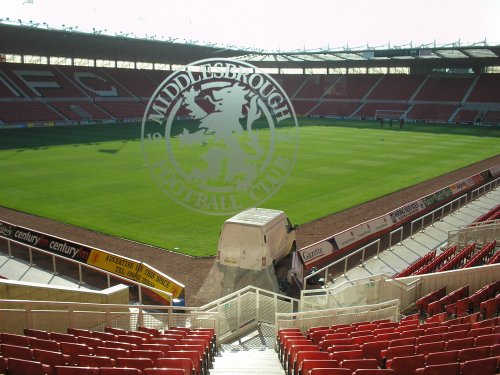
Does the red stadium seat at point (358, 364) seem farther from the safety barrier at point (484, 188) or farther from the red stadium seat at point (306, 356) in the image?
the safety barrier at point (484, 188)

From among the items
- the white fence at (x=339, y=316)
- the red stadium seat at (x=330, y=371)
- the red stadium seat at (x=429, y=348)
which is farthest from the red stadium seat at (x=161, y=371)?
the white fence at (x=339, y=316)

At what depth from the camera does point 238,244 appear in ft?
48.6

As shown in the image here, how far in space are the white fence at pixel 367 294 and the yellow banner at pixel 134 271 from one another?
3.68 metres

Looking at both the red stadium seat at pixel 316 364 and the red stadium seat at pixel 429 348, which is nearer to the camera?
the red stadium seat at pixel 316 364


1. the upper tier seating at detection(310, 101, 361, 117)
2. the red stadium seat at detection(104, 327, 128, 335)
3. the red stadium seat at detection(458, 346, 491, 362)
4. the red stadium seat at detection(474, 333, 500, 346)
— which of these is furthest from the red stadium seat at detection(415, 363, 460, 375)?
the upper tier seating at detection(310, 101, 361, 117)

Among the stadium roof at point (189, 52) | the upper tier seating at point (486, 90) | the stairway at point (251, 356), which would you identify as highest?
the stadium roof at point (189, 52)

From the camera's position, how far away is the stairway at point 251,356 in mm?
8688

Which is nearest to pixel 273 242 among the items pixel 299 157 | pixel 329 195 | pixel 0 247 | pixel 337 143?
pixel 0 247

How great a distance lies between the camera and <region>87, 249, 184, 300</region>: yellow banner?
13914 millimetres

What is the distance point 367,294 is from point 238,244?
13.0ft

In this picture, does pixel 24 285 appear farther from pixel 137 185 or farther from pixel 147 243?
pixel 137 185

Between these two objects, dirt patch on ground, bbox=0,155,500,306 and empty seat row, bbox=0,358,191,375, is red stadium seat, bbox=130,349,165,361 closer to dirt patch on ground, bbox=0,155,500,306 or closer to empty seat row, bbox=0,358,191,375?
empty seat row, bbox=0,358,191,375

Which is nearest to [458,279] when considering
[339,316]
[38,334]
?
[339,316]

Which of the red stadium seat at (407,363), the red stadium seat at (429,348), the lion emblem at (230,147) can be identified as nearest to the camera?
the red stadium seat at (407,363)
